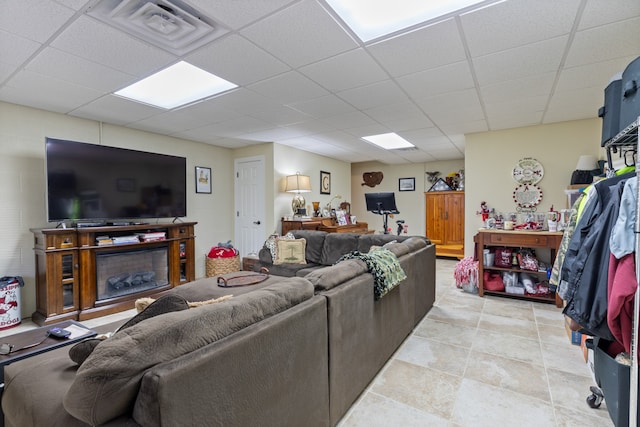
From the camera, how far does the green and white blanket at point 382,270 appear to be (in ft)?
6.46

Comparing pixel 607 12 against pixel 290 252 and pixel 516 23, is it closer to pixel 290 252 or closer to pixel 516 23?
pixel 516 23

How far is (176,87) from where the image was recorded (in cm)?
306

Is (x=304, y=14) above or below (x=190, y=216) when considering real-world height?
above

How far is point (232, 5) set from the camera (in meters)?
1.67

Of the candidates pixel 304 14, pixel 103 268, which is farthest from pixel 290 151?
pixel 304 14

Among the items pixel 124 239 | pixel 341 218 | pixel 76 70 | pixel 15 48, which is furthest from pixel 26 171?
pixel 341 218

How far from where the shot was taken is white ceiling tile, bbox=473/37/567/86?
6.98ft

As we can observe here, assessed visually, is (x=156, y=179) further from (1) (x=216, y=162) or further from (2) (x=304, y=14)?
(2) (x=304, y=14)

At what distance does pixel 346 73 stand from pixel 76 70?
2.20 meters

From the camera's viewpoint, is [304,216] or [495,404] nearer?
[495,404]

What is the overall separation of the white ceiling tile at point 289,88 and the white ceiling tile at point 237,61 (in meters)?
0.11

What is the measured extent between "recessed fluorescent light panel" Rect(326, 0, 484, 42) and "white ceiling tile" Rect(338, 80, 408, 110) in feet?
2.53

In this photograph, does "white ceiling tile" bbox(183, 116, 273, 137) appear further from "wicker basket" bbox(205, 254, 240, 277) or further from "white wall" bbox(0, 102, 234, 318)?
"wicker basket" bbox(205, 254, 240, 277)

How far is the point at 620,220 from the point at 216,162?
527cm
